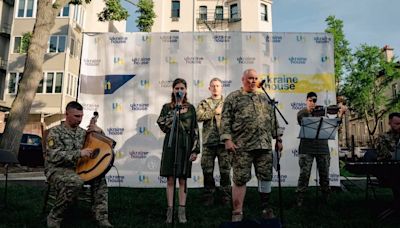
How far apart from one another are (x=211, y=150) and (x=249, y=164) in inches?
70.7

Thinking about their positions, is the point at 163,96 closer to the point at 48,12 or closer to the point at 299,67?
the point at 299,67

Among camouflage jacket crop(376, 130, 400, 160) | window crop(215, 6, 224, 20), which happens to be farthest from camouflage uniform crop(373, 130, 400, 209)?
window crop(215, 6, 224, 20)

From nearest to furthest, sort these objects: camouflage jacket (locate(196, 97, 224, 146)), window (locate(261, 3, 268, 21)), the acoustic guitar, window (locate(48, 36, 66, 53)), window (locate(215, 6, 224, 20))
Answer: the acoustic guitar
camouflage jacket (locate(196, 97, 224, 146))
window (locate(48, 36, 66, 53))
window (locate(261, 3, 268, 21))
window (locate(215, 6, 224, 20))

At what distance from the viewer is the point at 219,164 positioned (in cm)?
583

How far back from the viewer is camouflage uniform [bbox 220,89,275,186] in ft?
13.3

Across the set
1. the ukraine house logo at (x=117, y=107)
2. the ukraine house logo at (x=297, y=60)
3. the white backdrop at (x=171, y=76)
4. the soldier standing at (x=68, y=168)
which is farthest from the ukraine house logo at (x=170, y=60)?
the soldier standing at (x=68, y=168)

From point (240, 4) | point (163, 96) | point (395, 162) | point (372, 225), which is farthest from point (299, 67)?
point (240, 4)

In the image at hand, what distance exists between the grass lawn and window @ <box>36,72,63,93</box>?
59.9 ft

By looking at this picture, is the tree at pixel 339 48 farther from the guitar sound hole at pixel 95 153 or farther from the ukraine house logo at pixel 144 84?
the guitar sound hole at pixel 95 153

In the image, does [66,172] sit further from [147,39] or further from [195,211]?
[147,39]

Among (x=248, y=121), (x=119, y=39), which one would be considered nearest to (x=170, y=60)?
(x=119, y=39)

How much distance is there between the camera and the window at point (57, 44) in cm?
2425

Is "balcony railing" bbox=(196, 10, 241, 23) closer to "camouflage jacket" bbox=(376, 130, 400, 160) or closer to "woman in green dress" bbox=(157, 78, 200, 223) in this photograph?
"camouflage jacket" bbox=(376, 130, 400, 160)

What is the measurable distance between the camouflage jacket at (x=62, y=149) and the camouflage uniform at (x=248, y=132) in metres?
1.74
